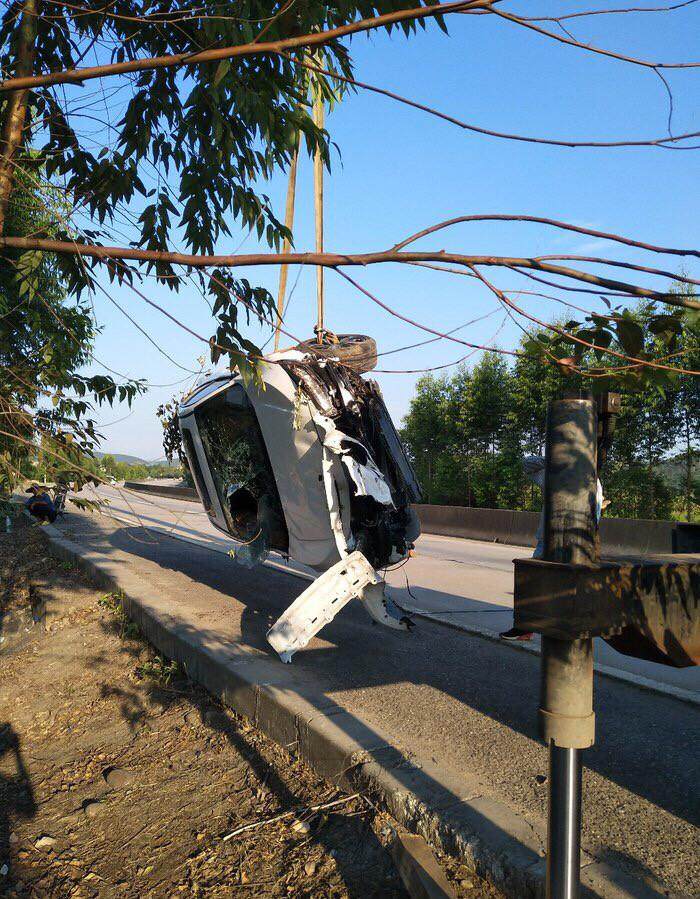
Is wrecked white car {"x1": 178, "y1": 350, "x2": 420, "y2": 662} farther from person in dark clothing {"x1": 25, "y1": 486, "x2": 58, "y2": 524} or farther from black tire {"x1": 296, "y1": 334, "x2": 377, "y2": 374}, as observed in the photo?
person in dark clothing {"x1": 25, "y1": 486, "x2": 58, "y2": 524}

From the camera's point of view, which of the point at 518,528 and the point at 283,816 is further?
the point at 518,528

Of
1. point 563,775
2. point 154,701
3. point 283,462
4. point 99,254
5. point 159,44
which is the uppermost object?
point 159,44

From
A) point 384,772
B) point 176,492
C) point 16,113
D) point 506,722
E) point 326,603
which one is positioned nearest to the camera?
point 384,772

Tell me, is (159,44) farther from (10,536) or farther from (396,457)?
(10,536)

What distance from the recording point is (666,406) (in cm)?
1562

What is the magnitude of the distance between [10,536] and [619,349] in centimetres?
1671

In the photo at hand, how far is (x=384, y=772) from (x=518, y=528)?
50.2ft

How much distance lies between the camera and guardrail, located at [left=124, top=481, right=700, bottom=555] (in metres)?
13.9

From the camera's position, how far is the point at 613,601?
1436 millimetres

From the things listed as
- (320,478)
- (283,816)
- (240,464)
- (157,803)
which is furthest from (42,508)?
(283,816)

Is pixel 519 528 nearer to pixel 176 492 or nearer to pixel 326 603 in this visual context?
pixel 326 603

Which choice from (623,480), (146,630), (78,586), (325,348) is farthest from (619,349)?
(623,480)

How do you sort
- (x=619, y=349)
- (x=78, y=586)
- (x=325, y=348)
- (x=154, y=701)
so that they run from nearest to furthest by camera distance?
1. (x=619, y=349)
2. (x=154, y=701)
3. (x=325, y=348)
4. (x=78, y=586)

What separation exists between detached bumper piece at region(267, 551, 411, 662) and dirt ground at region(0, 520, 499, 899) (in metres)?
0.69
